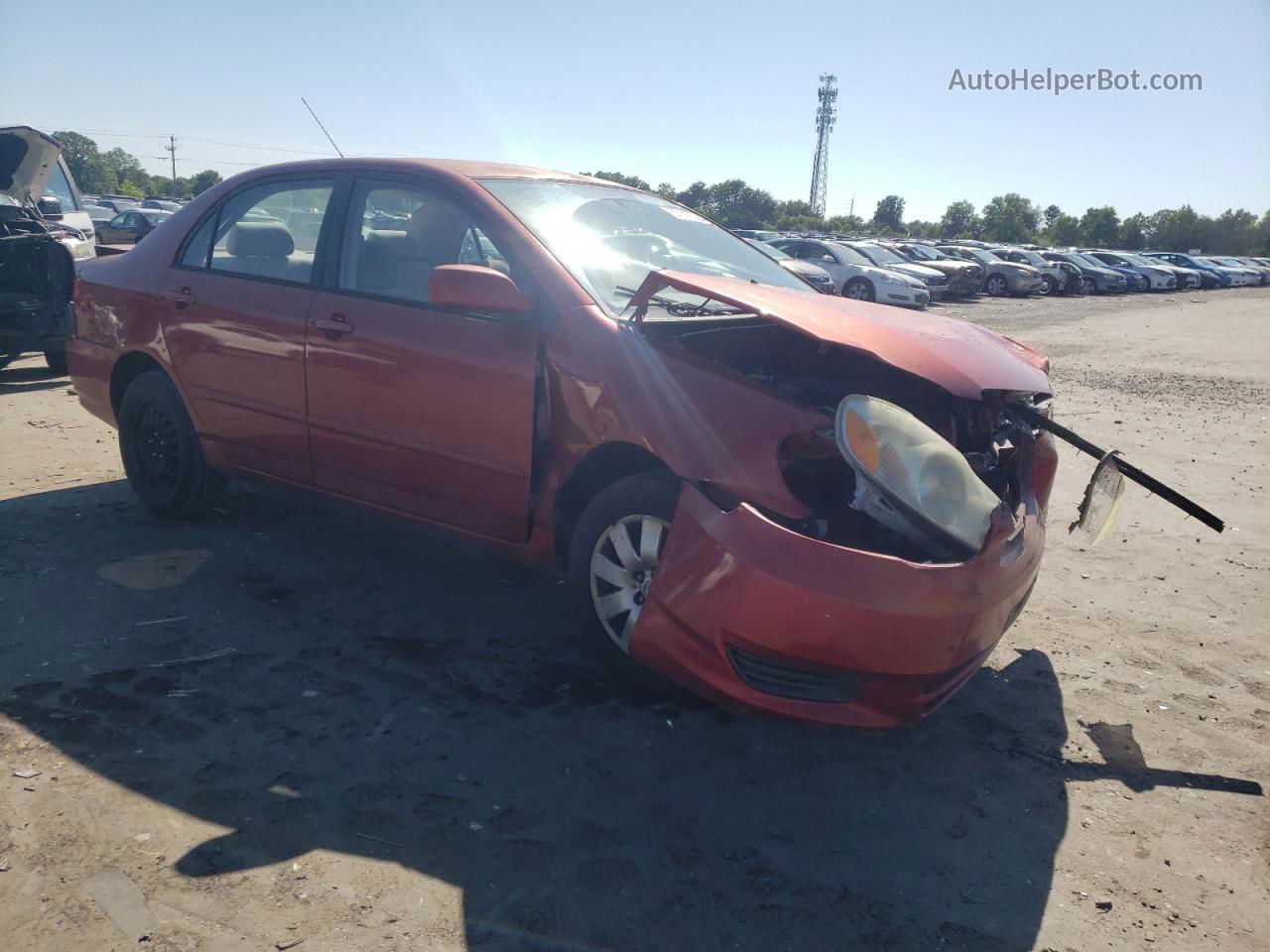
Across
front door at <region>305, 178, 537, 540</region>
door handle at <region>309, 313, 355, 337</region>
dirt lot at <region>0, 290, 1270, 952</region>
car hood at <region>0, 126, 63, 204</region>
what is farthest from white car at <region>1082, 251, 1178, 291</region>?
door handle at <region>309, 313, 355, 337</region>

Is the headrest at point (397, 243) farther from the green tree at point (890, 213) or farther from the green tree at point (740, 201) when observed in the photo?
the green tree at point (890, 213)

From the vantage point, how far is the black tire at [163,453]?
4852mm

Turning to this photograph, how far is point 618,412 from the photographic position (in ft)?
10.8

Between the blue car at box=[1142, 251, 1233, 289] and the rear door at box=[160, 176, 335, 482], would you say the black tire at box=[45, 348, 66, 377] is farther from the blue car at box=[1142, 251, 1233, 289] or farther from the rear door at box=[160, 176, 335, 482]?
the blue car at box=[1142, 251, 1233, 289]

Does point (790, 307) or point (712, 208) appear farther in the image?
point (712, 208)

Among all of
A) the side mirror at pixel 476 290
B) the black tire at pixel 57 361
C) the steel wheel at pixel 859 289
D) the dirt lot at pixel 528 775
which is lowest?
the dirt lot at pixel 528 775

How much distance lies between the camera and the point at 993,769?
3.16 m

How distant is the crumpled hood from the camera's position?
308cm

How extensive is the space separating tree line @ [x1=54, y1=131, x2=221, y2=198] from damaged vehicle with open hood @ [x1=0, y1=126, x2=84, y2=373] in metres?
49.9

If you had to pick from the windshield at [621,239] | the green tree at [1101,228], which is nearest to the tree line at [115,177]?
the windshield at [621,239]

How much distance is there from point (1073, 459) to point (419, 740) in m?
5.71

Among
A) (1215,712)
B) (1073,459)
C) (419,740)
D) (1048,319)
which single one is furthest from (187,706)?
(1048,319)

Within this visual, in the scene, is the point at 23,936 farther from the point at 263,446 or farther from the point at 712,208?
the point at 712,208

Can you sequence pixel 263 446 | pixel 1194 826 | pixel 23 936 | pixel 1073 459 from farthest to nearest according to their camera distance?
1. pixel 1073 459
2. pixel 263 446
3. pixel 1194 826
4. pixel 23 936
